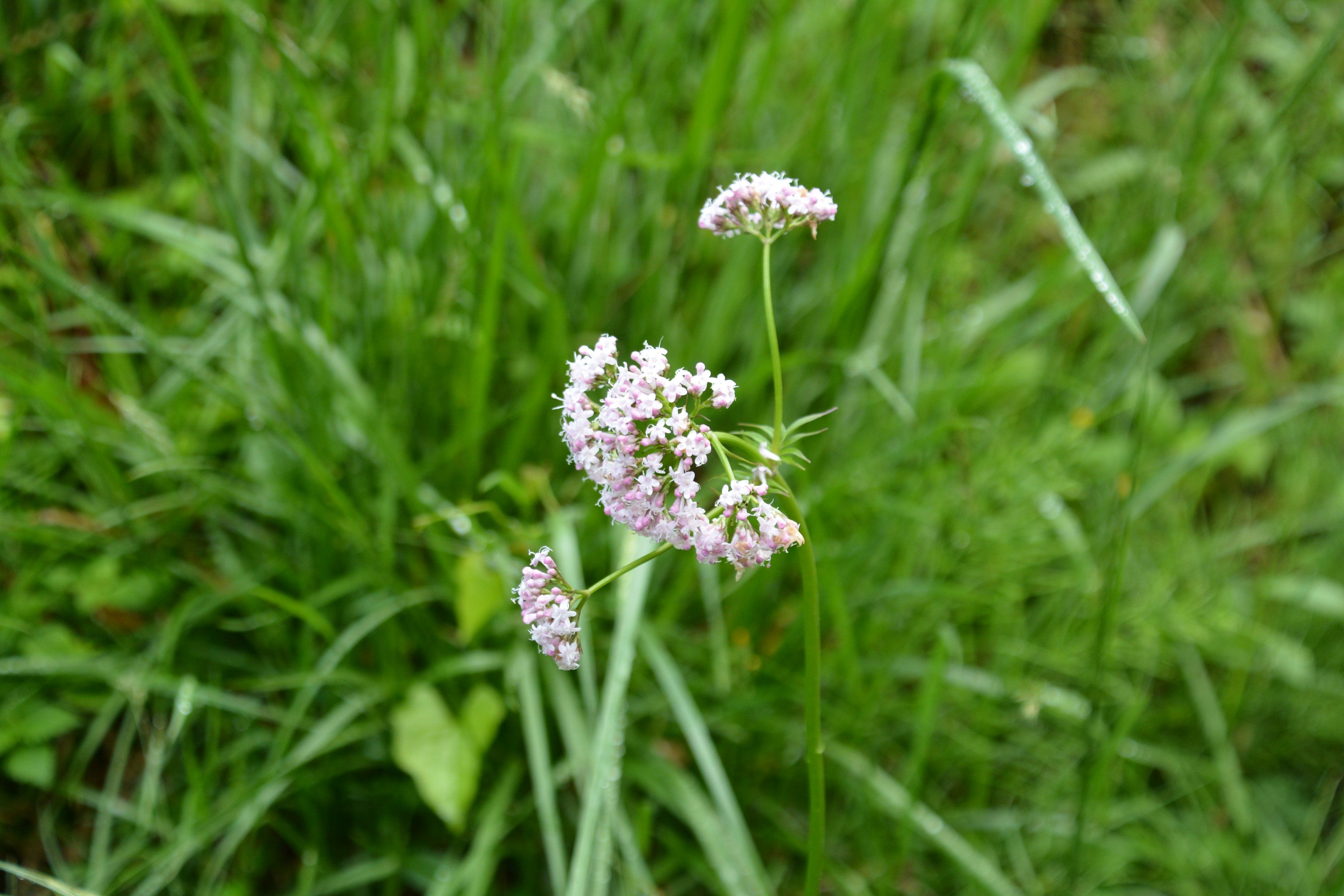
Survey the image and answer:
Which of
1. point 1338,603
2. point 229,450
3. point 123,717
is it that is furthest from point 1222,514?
point 123,717

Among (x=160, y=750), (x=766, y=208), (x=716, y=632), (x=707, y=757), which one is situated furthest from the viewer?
(x=716, y=632)

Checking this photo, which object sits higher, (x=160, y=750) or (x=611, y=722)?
(x=160, y=750)

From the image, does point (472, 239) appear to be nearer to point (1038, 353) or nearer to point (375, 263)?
point (375, 263)

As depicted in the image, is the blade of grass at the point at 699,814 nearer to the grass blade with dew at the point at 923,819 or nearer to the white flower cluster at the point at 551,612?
the grass blade with dew at the point at 923,819

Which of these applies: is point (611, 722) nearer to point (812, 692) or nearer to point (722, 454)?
point (812, 692)

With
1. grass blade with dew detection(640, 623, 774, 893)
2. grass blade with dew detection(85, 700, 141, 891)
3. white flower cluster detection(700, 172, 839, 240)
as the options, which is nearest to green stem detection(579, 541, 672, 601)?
white flower cluster detection(700, 172, 839, 240)

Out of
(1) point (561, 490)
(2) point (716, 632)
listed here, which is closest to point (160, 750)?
(1) point (561, 490)
